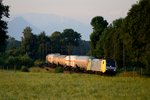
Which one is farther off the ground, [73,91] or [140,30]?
[140,30]

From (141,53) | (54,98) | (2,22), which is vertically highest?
(2,22)

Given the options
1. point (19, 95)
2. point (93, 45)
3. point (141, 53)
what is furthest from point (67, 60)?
point (19, 95)

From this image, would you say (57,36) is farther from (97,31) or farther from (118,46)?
(118,46)

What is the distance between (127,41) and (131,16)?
3.95 m

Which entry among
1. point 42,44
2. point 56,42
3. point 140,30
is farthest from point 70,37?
point 140,30

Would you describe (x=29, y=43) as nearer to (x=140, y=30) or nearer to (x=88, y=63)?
(x=88, y=63)

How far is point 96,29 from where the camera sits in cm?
11519

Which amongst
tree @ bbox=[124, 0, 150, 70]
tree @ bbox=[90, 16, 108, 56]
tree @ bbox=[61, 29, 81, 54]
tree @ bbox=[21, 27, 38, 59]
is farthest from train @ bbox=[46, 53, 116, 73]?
tree @ bbox=[61, 29, 81, 54]

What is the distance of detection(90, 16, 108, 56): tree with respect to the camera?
11344 cm

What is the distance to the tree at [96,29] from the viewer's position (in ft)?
372

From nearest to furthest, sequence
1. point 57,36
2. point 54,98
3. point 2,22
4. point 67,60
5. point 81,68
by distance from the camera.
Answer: point 54,98
point 2,22
point 81,68
point 67,60
point 57,36

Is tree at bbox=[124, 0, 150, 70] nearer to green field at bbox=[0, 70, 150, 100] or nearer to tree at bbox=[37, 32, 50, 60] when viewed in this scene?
green field at bbox=[0, 70, 150, 100]

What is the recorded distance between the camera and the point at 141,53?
6419 centimetres

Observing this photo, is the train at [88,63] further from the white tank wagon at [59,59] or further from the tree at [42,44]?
the tree at [42,44]
